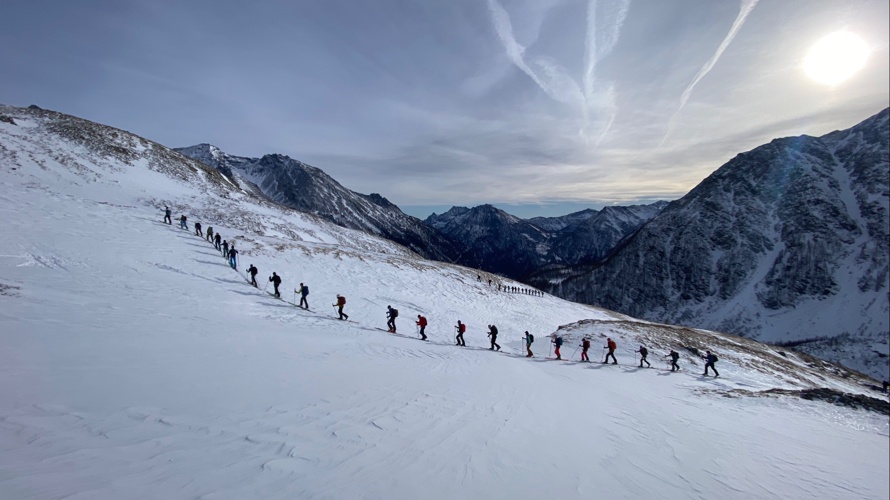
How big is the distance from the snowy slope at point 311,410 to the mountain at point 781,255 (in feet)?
301

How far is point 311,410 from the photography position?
310 inches

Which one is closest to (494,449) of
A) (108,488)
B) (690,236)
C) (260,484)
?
(260,484)

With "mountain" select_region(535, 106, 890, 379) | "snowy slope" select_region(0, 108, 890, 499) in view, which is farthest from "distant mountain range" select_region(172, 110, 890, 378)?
"snowy slope" select_region(0, 108, 890, 499)

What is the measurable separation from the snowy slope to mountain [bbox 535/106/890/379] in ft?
301

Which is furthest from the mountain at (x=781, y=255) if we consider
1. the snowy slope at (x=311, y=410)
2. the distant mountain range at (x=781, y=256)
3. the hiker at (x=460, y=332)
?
the hiker at (x=460, y=332)

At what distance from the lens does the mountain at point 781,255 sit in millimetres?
86875

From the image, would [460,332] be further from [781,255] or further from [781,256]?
[781,255]

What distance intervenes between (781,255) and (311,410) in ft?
488

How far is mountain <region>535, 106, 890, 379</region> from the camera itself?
86.9 metres

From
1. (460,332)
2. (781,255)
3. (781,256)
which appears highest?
(781,255)

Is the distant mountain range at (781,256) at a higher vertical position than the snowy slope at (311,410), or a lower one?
higher

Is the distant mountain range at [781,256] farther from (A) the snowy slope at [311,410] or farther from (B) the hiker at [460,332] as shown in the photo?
(B) the hiker at [460,332]

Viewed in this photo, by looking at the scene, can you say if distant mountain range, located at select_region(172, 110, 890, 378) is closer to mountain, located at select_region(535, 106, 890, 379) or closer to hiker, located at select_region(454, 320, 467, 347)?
mountain, located at select_region(535, 106, 890, 379)

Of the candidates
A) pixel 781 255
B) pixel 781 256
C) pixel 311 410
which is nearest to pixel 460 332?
pixel 311 410
